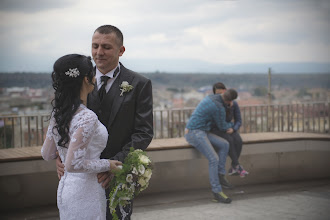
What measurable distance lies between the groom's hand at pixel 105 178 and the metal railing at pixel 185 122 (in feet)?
10.2

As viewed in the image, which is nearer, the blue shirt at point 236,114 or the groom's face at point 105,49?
the groom's face at point 105,49

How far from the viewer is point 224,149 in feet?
16.7

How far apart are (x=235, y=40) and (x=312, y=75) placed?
808cm

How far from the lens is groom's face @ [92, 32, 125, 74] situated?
214cm

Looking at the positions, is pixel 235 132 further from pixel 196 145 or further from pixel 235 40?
pixel 235 40

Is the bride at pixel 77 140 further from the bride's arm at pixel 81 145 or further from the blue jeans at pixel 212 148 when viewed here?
the blue jeans at pixel 212 148

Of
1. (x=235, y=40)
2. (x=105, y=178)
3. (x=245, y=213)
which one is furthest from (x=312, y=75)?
(x=105, y=178)

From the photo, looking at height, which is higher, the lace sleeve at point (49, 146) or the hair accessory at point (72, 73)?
the hair accessory at point (72, 73)

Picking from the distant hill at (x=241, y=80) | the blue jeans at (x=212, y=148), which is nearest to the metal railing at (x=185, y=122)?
the blue jeans at (x=212, y=148)

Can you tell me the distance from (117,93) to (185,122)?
4.36 m

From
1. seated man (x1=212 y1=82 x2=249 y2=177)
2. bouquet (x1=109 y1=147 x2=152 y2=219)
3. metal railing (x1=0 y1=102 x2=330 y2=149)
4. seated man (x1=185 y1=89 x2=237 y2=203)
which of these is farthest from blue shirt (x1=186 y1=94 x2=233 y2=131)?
bouquet (x1=109 y1=147 x2=152 y2=219)

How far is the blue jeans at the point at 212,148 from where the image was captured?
491cm

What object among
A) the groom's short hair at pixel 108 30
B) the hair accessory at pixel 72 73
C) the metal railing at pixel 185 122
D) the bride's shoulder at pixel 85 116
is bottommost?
the metal railing at pixel 185 122

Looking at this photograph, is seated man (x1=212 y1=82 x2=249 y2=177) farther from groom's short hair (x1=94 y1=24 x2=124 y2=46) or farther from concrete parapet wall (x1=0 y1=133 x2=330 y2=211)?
groom's short hair (x1=94 y1=24 x2=124 y2=46)
